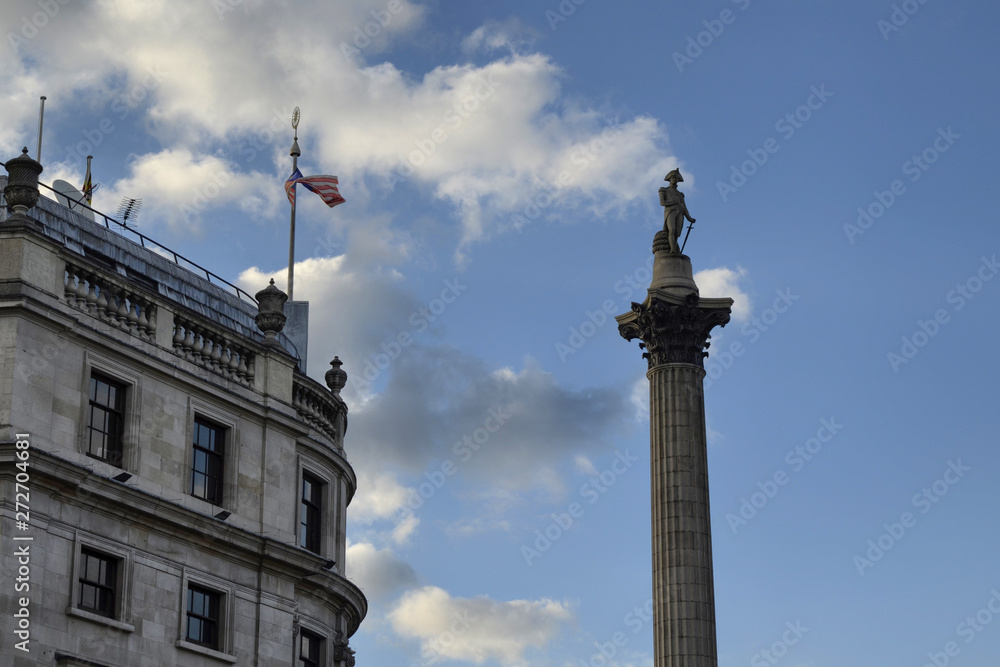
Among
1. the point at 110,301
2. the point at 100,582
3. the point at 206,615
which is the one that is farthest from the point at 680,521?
the point at 100,582

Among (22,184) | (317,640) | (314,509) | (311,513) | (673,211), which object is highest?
(673,211)

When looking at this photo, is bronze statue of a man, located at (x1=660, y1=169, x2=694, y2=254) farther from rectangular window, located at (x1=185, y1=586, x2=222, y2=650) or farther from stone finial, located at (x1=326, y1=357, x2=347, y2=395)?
rectangular window, located at (x1=185, y1=586, x2=222, y2=650)

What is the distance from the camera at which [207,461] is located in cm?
3459

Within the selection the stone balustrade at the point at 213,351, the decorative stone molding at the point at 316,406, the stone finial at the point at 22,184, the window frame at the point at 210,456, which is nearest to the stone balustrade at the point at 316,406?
the decorative stone molding at the point at 316,406

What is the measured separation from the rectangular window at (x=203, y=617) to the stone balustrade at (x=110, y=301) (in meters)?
5.59

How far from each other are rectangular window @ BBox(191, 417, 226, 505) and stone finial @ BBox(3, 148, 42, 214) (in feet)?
20.0

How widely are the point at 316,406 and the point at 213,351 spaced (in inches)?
170

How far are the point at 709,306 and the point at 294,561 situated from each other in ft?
55.4

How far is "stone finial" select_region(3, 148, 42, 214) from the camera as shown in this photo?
31.7m

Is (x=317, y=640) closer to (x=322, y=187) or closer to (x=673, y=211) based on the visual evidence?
(x=322, y=187)

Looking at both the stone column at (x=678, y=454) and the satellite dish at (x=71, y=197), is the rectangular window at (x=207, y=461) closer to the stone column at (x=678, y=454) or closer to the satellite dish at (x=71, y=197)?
the satellite dish at (x=71, y=197)

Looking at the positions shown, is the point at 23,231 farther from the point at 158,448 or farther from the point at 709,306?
the point at 709,306

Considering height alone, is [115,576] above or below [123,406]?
below

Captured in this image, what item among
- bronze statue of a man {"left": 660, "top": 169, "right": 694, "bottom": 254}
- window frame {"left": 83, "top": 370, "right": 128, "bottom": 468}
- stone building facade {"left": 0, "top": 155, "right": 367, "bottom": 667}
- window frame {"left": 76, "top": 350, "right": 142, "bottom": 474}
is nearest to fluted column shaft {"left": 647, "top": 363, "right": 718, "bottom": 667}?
bronze statue of a man {"left": 660, "top": 169, "right": 694, "bottom": 254}
